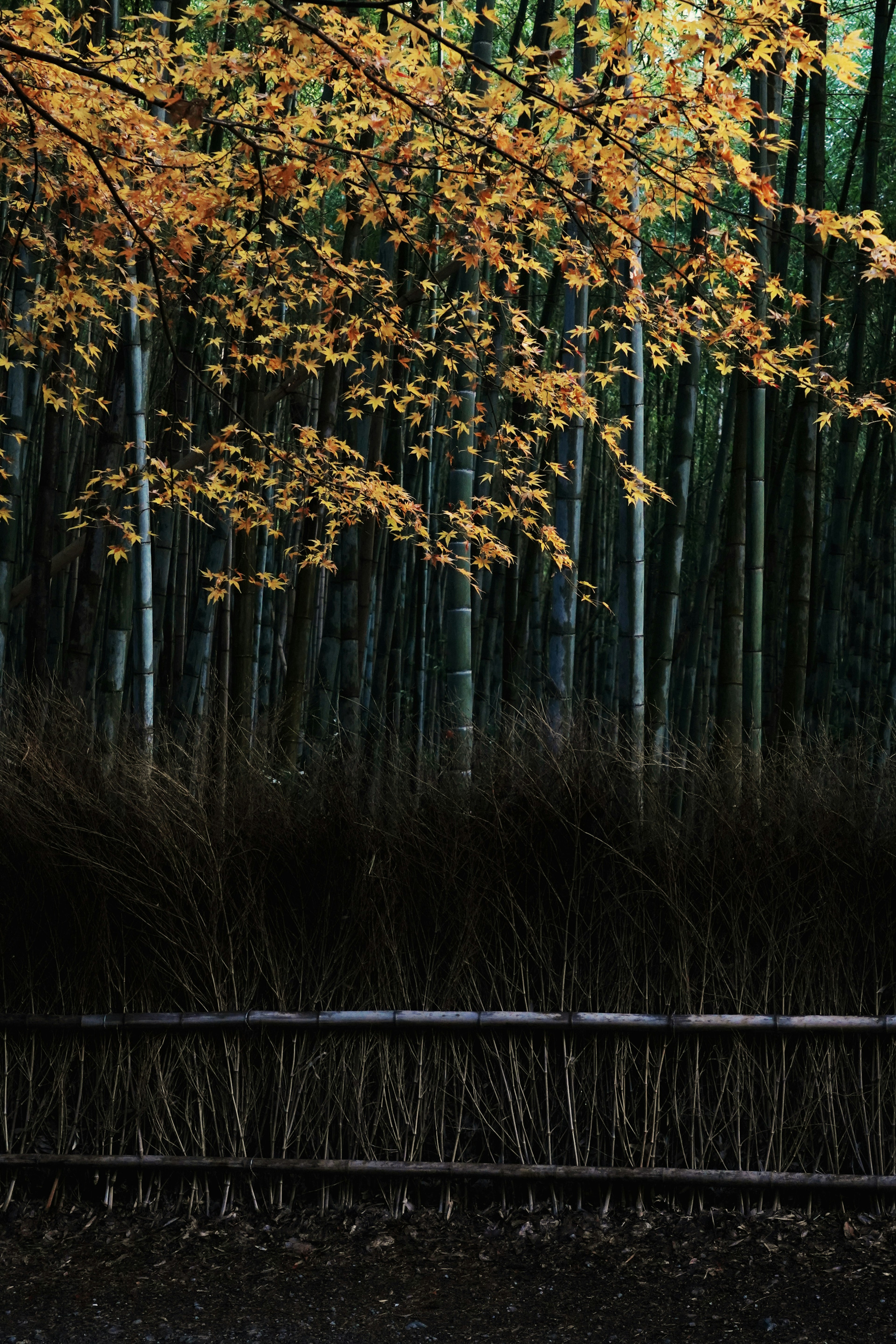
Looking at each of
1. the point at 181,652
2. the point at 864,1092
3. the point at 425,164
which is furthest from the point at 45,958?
the point at 181,652

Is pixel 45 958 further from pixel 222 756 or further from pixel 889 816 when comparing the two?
pixel 889 816

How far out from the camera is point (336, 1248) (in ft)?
9.57

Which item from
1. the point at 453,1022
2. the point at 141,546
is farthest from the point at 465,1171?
the point at 141,546

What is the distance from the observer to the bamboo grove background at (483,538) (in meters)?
4.34

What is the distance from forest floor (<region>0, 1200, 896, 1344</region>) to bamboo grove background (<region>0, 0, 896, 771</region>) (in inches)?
48.7

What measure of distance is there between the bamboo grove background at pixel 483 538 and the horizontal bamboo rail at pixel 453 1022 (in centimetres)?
70

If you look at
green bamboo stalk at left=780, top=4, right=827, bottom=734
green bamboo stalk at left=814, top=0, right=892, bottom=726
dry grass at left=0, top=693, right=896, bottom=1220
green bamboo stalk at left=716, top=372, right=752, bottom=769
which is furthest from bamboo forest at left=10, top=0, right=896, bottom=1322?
green bamboo stalk at left=814, top=0, right=892, bottom=726

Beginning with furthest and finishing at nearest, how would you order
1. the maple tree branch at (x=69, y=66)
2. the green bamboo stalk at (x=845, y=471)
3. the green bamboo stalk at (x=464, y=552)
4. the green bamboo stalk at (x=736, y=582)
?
the green bamboo stalk at (x=845, y=471) < the green bamboo stalk at (x=736, y=582) < the green bamboo stalk at (x=464, y=552) < the maple tree branch at (x=69, y=66)

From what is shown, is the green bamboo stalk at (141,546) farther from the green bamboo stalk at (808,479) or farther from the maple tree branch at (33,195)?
the green bamboo stalk at (808,479)

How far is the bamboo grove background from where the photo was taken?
171 inches

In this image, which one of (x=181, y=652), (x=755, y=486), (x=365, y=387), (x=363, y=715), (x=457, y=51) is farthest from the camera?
(x=181, y=652)

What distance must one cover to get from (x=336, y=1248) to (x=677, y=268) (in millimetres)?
2695

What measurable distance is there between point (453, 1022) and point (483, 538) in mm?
2032

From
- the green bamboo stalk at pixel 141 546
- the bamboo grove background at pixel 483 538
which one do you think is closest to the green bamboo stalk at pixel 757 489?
the bamboo grove background at pixel 483 538
